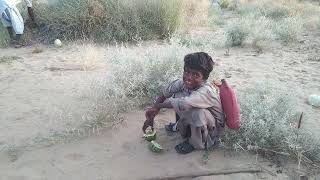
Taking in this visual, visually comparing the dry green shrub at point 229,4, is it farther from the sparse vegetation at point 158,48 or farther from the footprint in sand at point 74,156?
the footprint in sand at point 74,156

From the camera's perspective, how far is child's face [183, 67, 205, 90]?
11.3 ft

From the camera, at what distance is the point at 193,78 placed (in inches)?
136

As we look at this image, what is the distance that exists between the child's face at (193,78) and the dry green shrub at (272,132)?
550mm

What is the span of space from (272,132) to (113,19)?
16.0 feet

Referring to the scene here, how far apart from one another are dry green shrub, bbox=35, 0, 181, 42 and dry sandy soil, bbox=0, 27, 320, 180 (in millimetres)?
1004

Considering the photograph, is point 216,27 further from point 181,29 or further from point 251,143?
point 251,143

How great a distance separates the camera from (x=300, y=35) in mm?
8031

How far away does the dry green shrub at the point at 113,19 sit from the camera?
7.68 meters

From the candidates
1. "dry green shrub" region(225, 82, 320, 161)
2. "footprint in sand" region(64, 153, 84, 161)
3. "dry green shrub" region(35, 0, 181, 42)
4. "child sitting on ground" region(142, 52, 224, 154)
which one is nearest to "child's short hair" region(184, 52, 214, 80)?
"child sitting on ground" region(142, 52, 224, 154)

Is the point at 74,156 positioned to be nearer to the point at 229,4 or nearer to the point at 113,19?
the point at 113,19

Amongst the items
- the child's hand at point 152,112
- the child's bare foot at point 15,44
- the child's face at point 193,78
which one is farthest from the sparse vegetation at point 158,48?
the child's hand at point 152,112

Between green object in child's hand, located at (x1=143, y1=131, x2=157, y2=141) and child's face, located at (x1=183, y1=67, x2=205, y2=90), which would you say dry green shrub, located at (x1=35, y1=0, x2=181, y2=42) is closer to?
green object in child's hand, located at (x1=143, y1=131, x2=157, y2=141)

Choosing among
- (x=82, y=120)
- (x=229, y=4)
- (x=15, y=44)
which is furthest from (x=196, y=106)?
(x=229, y=4)

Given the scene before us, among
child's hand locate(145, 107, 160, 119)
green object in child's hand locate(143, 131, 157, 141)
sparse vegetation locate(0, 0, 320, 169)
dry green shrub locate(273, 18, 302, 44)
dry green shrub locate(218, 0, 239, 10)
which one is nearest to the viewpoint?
child's hand locate(145, 107, 160, 119)
